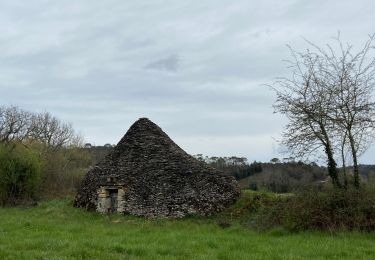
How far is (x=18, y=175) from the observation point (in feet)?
81.9

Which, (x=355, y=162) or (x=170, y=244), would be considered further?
(x=355, y=162)

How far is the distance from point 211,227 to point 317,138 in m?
4.78

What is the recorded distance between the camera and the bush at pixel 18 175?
2462 cm

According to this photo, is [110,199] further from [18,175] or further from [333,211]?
[333,211]

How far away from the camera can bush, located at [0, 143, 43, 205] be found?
24.6m

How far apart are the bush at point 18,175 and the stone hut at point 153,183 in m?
4.89

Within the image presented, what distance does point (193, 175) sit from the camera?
19172 mm

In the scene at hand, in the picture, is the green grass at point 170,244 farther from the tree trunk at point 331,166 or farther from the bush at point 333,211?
the tree trunk at point 331,166

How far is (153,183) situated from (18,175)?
9.69 metres

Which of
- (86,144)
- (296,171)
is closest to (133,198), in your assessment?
(296,171)

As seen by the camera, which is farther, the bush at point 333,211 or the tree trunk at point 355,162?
the tree trunk at point 355,162

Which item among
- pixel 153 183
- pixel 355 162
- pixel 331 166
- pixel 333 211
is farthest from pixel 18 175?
pixel 333 211

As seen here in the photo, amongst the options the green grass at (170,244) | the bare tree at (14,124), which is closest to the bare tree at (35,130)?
the bare tree at (14,124)

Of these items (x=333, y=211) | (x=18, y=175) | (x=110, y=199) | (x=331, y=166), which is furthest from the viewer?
(x=18, y=175)
